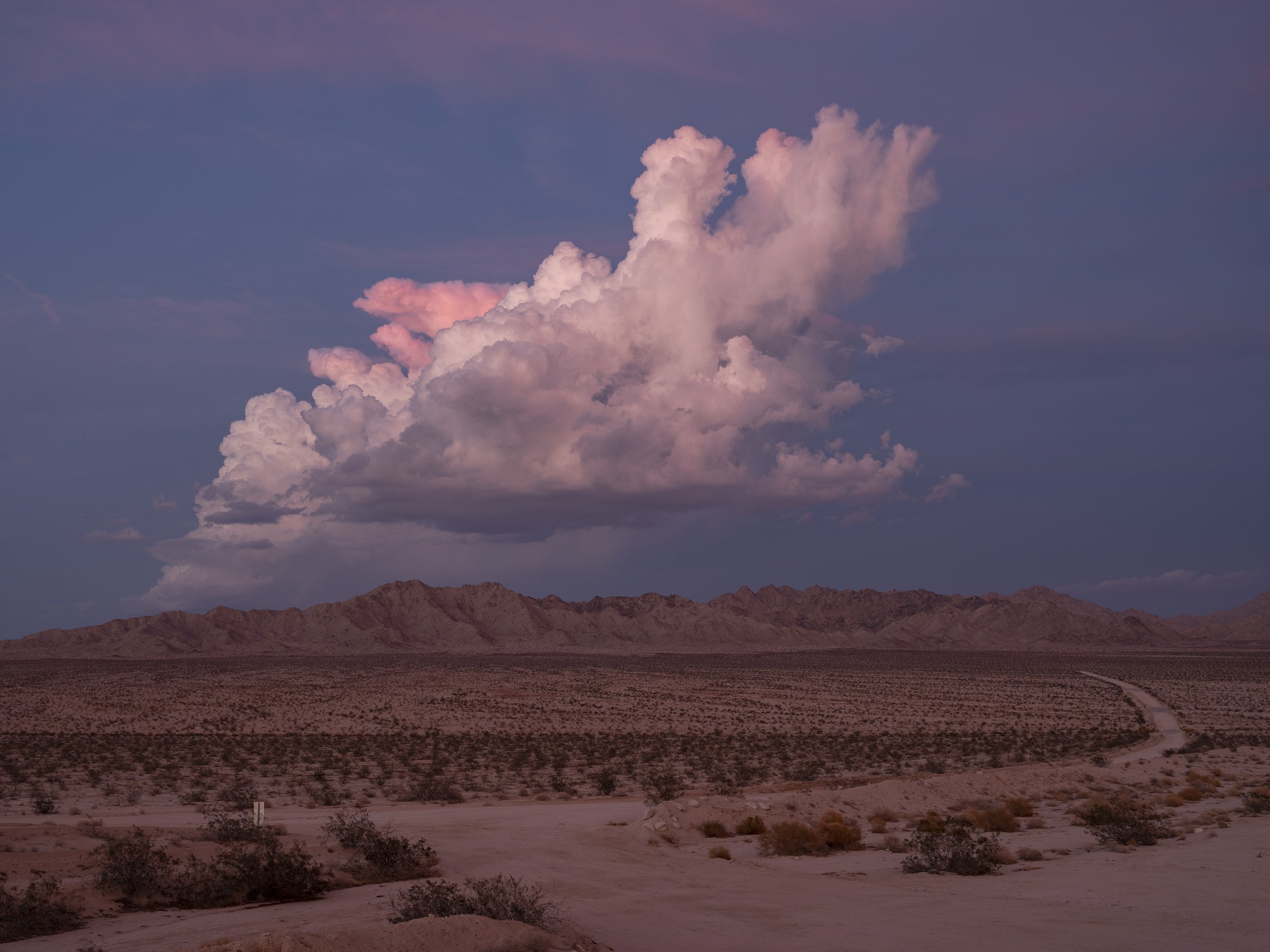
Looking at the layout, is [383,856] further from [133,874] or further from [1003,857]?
[1003,857]

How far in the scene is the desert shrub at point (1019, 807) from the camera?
74.1ft

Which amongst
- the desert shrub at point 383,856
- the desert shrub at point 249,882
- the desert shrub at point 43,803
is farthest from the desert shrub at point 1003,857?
the desert shrub at point 43,803

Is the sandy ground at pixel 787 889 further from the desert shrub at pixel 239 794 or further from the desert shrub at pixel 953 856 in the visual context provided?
the desert shrub at pixel 239 794

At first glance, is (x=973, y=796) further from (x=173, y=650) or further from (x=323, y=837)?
(x=173, y=650)

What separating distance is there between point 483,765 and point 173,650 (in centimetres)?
16140

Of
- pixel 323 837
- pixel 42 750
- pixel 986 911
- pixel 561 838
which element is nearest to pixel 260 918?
pixel 323 837

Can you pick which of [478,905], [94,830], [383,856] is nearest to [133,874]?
[383,856]

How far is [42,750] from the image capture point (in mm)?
35094

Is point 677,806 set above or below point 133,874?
below

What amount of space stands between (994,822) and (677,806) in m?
7.21

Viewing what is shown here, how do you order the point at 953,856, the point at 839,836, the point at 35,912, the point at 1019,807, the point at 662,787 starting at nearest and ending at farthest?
the point at 35,912, the point at 953,856, the point at 839,836, the point at 1019,807, the point at 662,787

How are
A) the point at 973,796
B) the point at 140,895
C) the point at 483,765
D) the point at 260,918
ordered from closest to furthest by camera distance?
the point at 260,918, the point at 140,895, the point at 973,796, the point at 483,765

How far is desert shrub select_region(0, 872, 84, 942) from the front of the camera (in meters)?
10.9

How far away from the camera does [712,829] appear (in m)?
19.8
